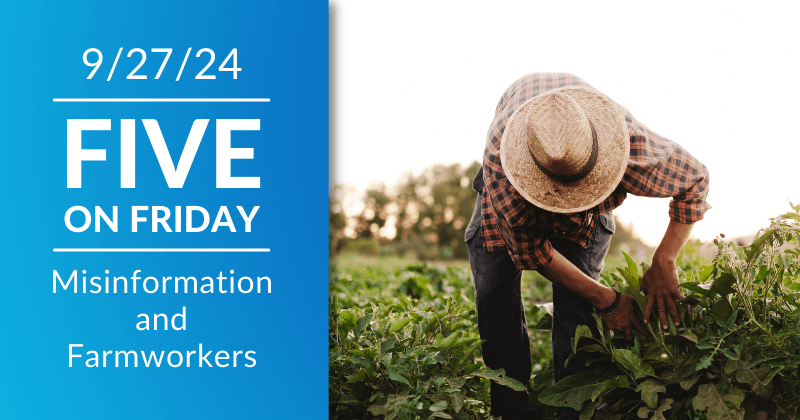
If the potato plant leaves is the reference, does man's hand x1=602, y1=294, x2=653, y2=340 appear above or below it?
above

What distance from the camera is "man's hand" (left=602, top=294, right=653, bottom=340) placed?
2221 mm

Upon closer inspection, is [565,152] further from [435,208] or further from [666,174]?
[435,208]

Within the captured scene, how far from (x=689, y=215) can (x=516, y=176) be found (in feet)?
2.29

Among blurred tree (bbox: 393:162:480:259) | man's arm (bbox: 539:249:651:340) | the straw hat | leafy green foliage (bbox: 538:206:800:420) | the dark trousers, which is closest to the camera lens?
the straw hat

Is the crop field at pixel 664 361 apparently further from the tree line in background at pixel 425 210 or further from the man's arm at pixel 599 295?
the tree line in background at pixel 425 210

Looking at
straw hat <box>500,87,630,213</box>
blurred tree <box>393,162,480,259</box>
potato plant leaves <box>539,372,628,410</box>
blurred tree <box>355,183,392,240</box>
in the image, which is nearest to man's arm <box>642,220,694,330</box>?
potato plant leaves <box>539,372,628,410</box>

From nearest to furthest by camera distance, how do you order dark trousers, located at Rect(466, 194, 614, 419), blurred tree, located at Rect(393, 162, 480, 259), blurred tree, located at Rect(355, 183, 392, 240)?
1. dark trousers, located at Rect(466, 194, 614, 419)
2. blurred tree, located at Rect(355, 183, 392, 240)
3. blurred tree, located at Rect(393, 162, 480, 259)

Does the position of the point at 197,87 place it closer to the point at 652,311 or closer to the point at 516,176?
the point at 516,176

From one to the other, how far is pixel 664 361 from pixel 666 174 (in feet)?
2.25

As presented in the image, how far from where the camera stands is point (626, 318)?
2.23 meters

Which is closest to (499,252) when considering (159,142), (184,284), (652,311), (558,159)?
(652,311)

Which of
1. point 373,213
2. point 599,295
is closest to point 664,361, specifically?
point 599,295

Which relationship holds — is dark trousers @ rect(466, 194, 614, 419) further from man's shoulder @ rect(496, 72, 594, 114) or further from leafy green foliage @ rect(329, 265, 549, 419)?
man's shoulder @ rect(496, 72, 594, 114)

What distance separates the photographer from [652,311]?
221 cm
